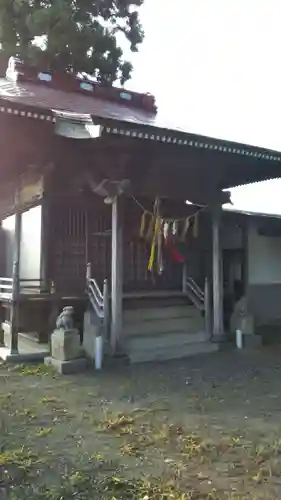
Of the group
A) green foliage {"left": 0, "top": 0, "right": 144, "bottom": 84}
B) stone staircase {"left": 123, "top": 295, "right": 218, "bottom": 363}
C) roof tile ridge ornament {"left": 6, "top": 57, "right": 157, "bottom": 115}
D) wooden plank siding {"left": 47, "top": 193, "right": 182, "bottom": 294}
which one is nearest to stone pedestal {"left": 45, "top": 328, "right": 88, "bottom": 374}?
stone staircase {"left": 123, "top": 295, "right": 218, "bottom": 363}

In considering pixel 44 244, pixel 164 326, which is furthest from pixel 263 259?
pixel 44 244

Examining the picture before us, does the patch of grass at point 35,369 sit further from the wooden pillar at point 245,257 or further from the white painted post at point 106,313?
the wooden pillar at point 245,257

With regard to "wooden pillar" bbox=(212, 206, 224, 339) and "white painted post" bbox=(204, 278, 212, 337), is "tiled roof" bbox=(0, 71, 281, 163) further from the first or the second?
"white painted post" bbox=(204, 278, 212, 337)

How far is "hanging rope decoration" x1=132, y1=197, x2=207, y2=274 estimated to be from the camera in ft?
26.0

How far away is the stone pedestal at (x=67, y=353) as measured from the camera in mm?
6309

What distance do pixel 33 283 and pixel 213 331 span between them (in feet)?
11.2

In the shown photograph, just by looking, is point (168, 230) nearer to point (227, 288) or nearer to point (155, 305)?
point (155, 305)

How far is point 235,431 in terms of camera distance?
13.2 ft

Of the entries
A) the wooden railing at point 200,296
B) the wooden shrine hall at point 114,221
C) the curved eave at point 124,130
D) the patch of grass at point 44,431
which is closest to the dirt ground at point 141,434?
the patch of grass at point 44,431

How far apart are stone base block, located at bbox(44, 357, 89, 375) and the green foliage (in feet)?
37.5

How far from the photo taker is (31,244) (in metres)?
8.46

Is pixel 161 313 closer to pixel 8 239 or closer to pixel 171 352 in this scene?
pixel 171 352

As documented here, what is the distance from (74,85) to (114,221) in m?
5.16

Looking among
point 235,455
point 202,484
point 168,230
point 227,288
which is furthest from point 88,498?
point 227,288
